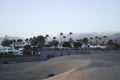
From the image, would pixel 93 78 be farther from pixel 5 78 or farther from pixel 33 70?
pixel 33 70

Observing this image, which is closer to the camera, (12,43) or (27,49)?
(27,49)

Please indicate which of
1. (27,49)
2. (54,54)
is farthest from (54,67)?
(27,49)

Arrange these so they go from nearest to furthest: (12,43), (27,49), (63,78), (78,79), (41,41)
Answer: (78,79), (63,78), (27,49), (41,41), (12,43)

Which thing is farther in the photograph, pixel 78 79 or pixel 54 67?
pixel 54 67

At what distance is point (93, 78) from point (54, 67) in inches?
673

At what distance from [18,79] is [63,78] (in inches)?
361

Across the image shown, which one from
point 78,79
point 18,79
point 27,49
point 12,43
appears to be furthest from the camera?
Result: point 12,43

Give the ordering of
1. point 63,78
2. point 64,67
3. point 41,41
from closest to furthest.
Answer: point 63,78
point 64,67
point 41,41

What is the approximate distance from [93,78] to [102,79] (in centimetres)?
68

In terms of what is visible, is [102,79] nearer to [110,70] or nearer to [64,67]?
[110,70]

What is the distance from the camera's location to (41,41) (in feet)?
347

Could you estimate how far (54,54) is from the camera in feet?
228

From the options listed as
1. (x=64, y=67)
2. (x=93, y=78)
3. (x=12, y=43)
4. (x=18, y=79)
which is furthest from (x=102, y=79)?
(x=12, y=43)

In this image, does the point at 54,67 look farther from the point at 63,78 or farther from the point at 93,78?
the point at 93,78
